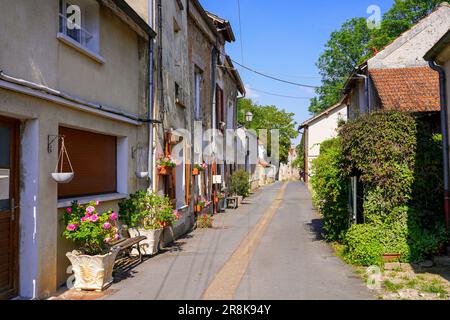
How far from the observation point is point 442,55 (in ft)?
26.8

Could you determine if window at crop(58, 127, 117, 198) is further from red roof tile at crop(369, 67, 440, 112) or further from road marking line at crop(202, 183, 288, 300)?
red roof tile at crop(369, 67, 440, 112)

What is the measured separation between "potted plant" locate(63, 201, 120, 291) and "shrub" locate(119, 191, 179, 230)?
2123mm

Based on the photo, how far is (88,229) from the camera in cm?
614

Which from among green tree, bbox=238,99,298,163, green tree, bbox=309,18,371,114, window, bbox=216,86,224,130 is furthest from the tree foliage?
window, bbox=216,86,224,130

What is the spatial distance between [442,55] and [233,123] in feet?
55.3

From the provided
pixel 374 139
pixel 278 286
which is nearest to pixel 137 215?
pixel 278 286

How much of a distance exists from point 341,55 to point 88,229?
4073 cm

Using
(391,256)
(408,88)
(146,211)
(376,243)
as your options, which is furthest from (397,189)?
(408,88)

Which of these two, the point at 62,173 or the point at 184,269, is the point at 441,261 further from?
the point at 62,173

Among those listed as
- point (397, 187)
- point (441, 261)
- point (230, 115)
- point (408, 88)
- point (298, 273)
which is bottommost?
point (298, 273)

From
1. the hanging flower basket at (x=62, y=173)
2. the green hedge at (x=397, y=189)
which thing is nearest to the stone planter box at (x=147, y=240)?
the hanging flower basket at (x=62, y=173)

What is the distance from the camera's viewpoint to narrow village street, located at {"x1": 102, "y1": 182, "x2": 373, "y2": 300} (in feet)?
20.3

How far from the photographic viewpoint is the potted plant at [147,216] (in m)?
8.55
